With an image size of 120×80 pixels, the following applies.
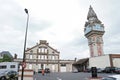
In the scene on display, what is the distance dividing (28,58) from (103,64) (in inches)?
1082

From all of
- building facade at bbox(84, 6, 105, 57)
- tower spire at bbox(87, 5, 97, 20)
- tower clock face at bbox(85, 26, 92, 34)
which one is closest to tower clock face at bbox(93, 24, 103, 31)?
building facade at bbox(84, 6, 105, 57)

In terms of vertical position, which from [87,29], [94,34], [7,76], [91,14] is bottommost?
[7,76]

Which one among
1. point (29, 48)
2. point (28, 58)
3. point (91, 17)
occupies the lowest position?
point (28, 58)

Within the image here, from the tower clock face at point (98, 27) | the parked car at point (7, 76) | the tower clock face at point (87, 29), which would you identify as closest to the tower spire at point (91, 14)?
the tower clock face at point (87, 29)

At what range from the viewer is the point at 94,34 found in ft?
215

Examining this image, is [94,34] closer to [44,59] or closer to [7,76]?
[44,59]

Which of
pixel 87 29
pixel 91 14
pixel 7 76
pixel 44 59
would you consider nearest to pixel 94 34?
pixel 87 29

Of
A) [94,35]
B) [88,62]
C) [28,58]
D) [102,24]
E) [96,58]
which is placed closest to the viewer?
[96,58]

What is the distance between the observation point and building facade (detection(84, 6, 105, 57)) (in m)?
63.8

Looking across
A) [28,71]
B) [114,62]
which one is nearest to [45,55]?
[114,62]

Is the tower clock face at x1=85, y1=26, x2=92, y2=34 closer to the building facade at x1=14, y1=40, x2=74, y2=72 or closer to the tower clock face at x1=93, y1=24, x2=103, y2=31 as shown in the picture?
the tower clock face at x1=93, y1=24, x2=103, y2=31

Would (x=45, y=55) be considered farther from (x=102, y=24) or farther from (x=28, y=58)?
(x=102, y=24)

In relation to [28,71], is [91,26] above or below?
above

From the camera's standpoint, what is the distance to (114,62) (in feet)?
142
